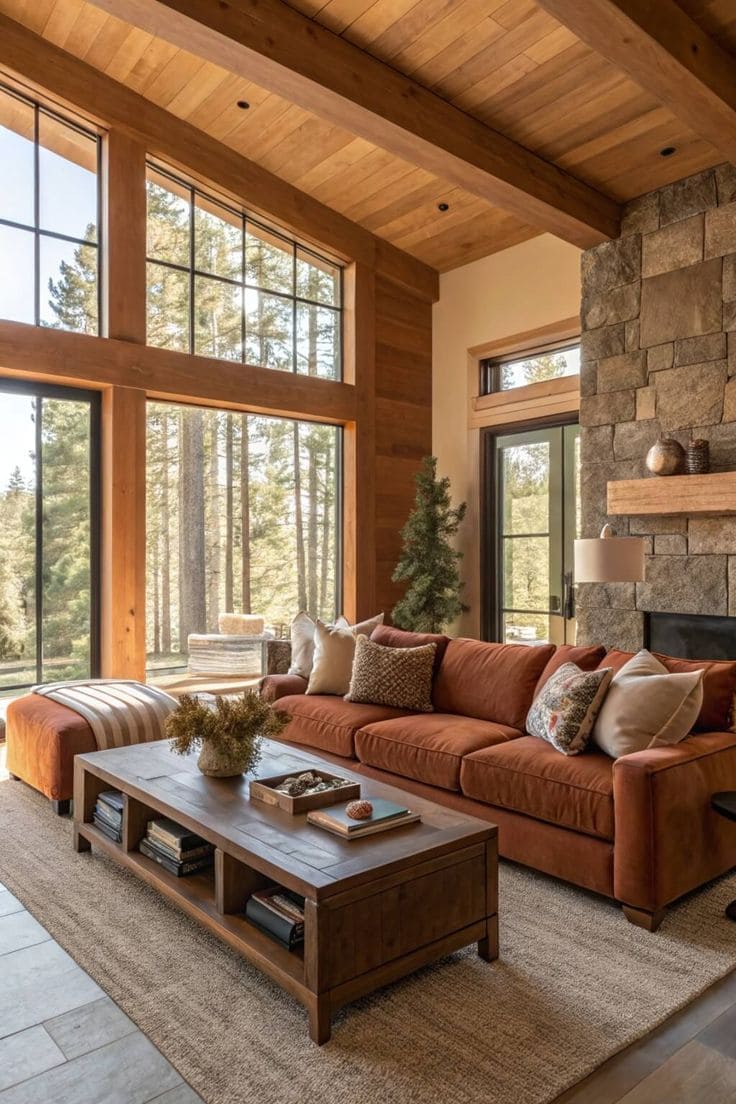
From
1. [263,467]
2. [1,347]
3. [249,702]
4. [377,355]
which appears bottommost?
[249,702]

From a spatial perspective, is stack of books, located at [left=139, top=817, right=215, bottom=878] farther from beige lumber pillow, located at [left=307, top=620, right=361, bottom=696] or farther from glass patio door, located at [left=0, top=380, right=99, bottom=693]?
glass patio door, located at [left=0, top=380, right=99, bottom=693]

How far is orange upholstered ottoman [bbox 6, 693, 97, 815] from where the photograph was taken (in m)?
3.64

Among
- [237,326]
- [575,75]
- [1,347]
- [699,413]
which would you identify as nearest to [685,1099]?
[699,413]

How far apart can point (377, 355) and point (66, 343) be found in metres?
2.73

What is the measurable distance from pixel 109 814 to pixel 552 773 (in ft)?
5.57

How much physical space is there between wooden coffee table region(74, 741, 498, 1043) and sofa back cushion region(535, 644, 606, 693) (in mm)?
1190

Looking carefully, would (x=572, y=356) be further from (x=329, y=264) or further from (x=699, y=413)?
(x=329, y=264)

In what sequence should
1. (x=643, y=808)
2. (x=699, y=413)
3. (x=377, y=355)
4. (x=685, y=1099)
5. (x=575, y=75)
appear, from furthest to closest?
(x=377, y=355)
(x=699, y=413)
(x=575, y=75)
(x=643, y=808)
(x=685, y=1099)

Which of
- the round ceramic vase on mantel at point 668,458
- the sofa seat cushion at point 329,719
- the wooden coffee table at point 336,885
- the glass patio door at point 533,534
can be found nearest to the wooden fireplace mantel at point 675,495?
the round ceramic vase on mantel at point 668,458

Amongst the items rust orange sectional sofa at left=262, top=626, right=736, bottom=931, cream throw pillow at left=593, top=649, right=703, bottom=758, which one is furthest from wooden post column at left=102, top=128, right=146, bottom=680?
cream throw pillow at left=593, top=649, right=703, bottom=758

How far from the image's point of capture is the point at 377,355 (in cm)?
696

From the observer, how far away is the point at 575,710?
10.0ft

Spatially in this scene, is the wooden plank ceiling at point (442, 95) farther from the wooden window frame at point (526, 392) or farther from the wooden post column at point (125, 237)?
the wooden window frame at point (526, 392)

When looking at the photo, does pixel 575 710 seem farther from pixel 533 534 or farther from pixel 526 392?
pixel 526 392
